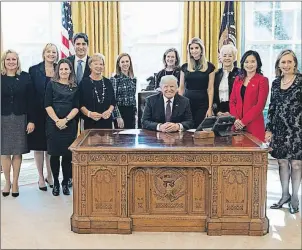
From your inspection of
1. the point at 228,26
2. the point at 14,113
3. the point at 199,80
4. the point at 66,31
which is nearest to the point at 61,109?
the point at 14,113

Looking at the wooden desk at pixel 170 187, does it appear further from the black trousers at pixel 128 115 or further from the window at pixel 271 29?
the window at pixel 271 29

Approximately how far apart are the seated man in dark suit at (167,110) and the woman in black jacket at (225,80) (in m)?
0.59

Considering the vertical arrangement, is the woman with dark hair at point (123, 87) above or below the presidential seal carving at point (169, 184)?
above

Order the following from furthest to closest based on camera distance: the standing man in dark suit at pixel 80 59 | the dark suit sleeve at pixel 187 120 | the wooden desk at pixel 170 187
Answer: the standing man in dark suit at pixel 80 59, the dark suit sleeve at pixel 187 120, the wooden desk at pixel 170 187

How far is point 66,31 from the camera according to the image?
6.82 m

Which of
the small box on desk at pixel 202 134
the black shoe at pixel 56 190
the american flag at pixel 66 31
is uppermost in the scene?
A: the american flag at pixel 66 31

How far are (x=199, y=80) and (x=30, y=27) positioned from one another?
3.14 m

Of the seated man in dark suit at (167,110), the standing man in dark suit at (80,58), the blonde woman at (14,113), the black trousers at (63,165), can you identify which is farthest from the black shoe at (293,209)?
the blonde woman at (14,113)

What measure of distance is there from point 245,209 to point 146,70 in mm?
3812

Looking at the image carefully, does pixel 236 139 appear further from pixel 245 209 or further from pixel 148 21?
pixel 148 21

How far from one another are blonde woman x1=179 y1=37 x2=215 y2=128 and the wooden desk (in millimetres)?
1266

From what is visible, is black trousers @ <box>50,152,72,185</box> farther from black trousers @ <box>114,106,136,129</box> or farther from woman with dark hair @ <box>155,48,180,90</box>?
woman with dark hair @ <box>155,48,180,90</box>

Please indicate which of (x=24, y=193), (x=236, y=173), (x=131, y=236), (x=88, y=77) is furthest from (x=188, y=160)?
(x=24, y=193)

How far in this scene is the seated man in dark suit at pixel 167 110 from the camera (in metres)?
4.57
